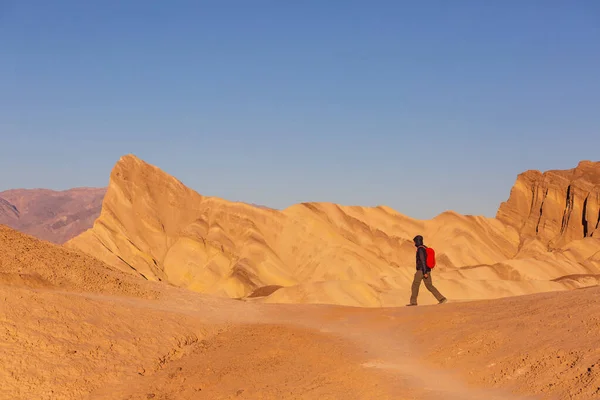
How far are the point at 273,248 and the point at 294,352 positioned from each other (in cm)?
4289

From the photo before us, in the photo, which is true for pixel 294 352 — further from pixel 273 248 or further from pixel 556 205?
pixel 556 205

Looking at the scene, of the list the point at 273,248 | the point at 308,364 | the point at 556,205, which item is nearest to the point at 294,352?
the point at 308,364

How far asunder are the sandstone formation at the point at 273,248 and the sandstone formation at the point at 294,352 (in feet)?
92.4

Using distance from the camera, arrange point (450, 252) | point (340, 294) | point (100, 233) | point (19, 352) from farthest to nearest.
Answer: point (450, 252)
point (100, 233)
point (340, 294)
point (19, 352)

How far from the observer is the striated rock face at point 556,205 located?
7025 cm

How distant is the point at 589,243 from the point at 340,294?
121ft

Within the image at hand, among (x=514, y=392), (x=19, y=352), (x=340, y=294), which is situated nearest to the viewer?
(x=514, y=392)

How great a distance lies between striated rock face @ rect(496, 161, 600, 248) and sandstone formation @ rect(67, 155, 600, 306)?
6.44 metres

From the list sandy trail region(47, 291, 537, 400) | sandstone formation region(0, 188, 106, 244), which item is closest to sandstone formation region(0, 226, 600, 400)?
sandy trail region(47, 291, 537, 400)

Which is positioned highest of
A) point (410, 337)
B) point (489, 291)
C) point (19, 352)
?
point (19, 352)

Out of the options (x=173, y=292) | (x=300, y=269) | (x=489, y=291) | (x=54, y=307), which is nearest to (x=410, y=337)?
(x=54, y=307)

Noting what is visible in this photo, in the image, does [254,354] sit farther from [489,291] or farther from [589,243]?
[589,243]

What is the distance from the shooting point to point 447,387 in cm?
913

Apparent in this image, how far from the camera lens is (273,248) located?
2156 inches
